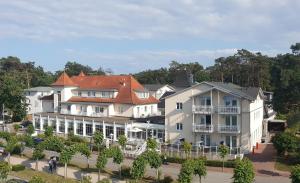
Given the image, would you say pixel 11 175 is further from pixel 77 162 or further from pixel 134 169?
pixel 134 169

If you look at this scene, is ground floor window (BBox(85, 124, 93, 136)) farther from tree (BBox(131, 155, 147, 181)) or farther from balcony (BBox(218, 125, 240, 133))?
tree (BBox(131, 155, 147, 181))

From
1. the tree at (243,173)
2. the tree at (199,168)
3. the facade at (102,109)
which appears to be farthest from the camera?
the facade at (102,109)

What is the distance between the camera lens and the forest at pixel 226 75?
51062 millimetres

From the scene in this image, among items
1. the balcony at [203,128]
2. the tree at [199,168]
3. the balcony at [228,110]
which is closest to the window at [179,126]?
the balcony at [203,128]

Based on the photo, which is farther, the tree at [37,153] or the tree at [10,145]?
the tree at [10,145]

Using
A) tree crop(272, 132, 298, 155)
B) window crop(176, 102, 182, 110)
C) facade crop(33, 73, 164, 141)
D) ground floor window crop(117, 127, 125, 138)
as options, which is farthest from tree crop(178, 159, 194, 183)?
ground floor window crop(117, 127, 125, 138)

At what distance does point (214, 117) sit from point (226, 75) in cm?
5118

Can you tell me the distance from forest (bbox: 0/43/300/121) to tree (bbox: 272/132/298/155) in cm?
748

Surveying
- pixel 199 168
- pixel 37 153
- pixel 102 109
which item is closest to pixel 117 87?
pixel 102 109

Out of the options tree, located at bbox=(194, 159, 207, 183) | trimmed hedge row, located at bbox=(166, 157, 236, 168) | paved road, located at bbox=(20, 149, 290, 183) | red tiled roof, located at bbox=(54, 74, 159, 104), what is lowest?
paved road, located at bbox=(20, 149, 290, 183)

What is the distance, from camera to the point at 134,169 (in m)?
34.7

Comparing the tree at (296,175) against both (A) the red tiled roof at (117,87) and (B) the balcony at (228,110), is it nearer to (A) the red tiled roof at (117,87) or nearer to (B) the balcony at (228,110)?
(B) the balcony at (228,110)

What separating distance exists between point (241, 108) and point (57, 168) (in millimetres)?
20029

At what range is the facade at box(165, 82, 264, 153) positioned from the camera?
46.7 m
